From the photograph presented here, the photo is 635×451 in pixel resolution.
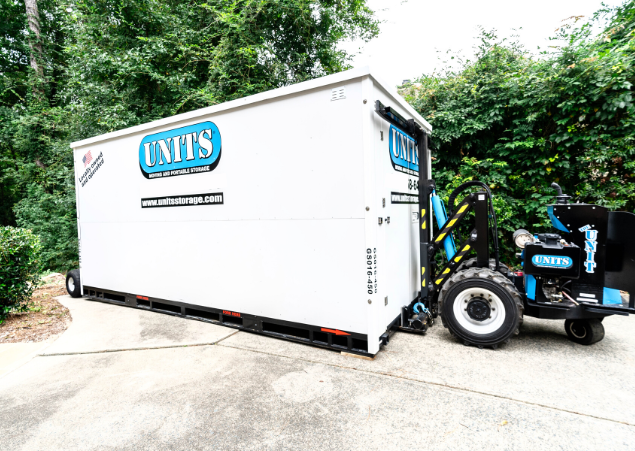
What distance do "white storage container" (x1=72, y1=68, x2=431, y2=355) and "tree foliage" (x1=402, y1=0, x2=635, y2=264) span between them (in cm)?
171

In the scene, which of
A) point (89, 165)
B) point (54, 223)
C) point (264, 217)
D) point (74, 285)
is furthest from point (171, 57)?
point (264, 217)

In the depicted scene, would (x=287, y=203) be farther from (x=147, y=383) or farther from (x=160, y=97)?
(x=160, y=97)

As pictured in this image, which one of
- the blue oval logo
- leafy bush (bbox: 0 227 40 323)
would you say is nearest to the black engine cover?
the blue oval logo

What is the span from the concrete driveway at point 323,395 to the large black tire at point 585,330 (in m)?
0.10

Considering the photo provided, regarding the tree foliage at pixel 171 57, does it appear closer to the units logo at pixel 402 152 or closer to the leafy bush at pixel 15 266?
the leafy bush at pixel 15 266

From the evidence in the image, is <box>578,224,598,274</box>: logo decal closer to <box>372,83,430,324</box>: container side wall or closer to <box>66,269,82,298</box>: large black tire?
<box>372,83,430,324</box>: container side wall

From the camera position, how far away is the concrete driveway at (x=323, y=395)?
2203 mm

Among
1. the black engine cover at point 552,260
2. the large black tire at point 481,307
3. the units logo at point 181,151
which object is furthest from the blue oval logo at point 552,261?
the units logo at point 181,151

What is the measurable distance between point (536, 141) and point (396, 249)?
3684 mm

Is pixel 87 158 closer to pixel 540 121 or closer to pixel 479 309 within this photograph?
pixel 479 309

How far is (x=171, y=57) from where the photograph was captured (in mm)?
9484

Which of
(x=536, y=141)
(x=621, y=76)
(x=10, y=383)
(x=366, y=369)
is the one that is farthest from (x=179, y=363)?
(x=621, y=76)

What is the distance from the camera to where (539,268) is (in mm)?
3389

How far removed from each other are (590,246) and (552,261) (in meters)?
0.37
